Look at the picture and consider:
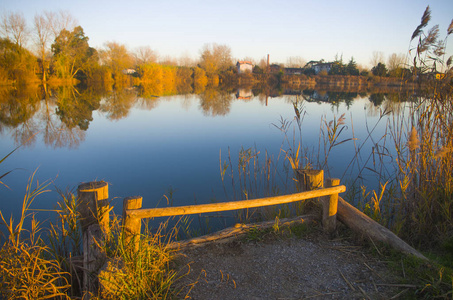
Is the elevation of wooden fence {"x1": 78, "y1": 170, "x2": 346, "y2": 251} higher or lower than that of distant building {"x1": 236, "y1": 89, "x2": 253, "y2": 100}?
lower

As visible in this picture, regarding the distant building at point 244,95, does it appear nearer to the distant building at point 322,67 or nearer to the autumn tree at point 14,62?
the autumn tree at point 14,62

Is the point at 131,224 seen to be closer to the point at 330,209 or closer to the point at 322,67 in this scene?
the point at 330,209

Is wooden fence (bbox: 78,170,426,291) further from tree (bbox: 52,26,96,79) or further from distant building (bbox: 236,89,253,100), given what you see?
tree (bbox: 52,26,96,79)

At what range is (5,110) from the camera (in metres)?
14.6

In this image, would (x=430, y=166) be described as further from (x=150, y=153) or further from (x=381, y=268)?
(x=150, y=153)

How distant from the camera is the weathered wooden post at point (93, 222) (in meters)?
2.65

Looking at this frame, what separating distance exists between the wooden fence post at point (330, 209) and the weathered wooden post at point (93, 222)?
2554 mm

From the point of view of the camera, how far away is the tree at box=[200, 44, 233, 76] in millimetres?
52969

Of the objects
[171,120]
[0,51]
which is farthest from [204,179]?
[0,51]

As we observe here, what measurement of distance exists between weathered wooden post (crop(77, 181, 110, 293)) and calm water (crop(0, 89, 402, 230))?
1.10 meters

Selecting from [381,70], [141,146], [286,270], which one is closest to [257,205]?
[286,270]

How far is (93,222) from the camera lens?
304 cm

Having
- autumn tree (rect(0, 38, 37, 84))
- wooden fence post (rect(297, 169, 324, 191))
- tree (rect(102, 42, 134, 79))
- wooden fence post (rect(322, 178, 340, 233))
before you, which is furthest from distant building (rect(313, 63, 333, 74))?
wooden fence post (rect(322, 178, 340, 233))

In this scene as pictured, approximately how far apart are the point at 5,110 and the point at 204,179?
13061mm
